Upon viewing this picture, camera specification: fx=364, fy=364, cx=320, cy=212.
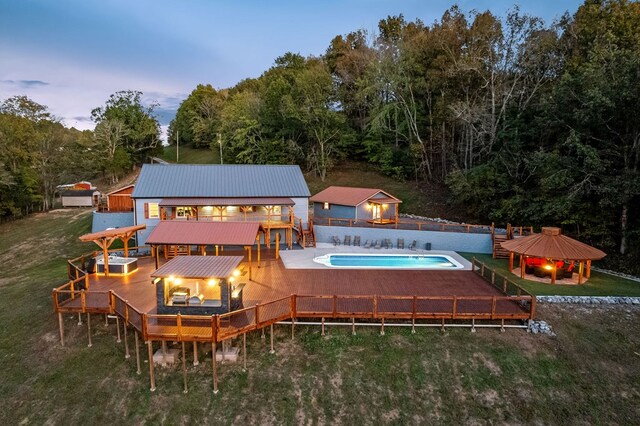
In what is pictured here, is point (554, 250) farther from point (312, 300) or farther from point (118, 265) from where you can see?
point (118, 265)

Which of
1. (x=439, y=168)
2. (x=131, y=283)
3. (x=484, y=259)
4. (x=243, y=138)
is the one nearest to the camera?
(x=131, y=283)

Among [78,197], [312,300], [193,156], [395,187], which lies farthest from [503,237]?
[193,156]

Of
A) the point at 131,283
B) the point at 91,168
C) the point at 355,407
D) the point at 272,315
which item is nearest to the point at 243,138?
the point at 91,168

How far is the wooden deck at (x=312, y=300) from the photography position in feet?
35.1

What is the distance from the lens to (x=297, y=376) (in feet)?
34.8

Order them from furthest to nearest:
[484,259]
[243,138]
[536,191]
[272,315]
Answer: [243,138] → [536,191] → [484,259] → [272,315]

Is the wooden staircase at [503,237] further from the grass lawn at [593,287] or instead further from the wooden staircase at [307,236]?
the wooden staircase at [307,236]

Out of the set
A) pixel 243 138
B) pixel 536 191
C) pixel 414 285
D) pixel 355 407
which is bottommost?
pixel 355 407

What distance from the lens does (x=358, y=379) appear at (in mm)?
10500

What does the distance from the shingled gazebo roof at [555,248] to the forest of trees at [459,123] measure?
4.52 metres

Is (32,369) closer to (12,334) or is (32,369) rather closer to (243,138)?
(12,334)

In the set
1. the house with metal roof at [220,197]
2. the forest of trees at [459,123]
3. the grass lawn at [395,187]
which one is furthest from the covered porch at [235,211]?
the grass lawn at [395,187]

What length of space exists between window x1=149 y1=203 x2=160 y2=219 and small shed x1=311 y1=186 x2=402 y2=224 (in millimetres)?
10165

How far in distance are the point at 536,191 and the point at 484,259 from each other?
284 inches
